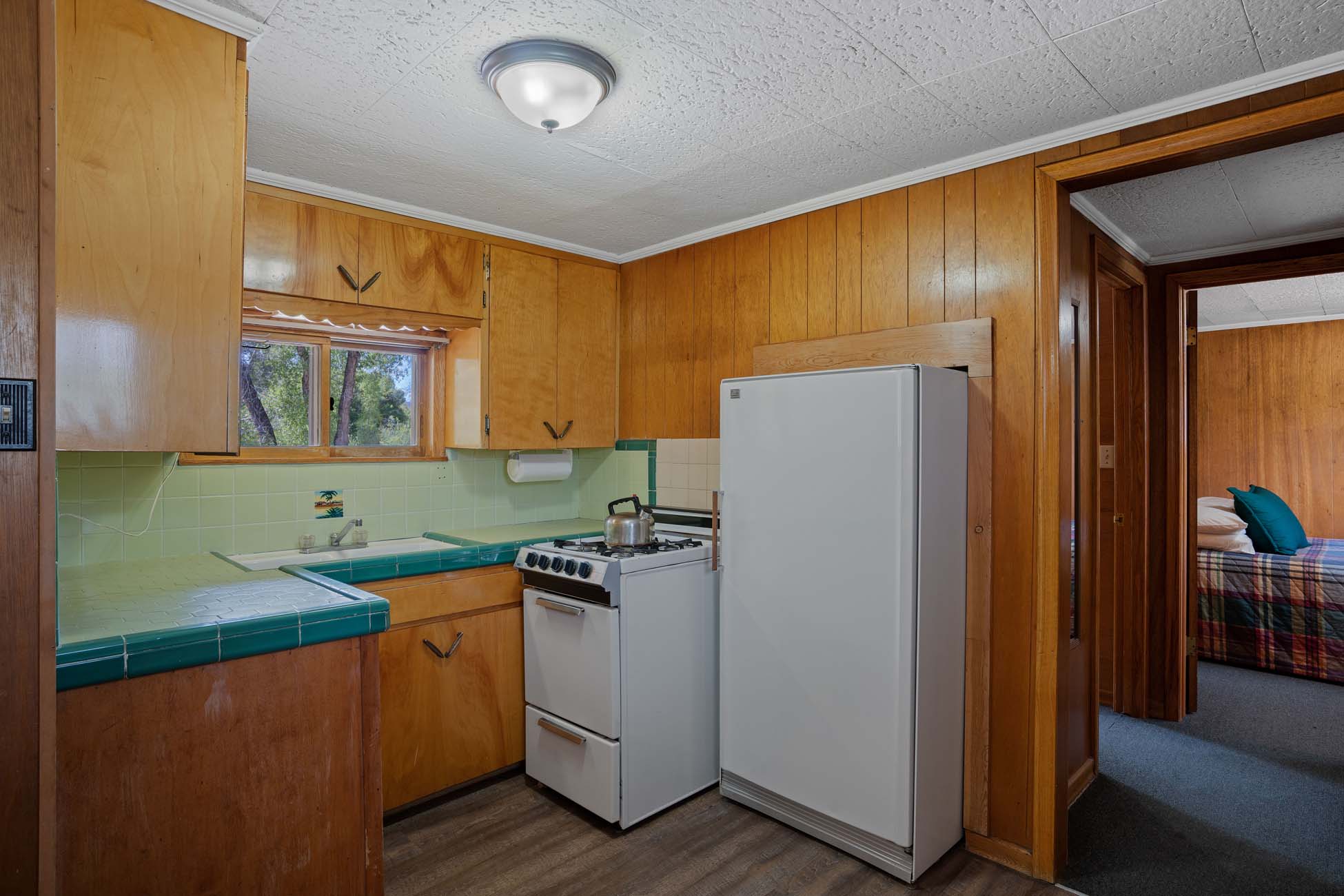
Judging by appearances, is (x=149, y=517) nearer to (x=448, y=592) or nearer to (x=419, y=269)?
(x=448, y=592)

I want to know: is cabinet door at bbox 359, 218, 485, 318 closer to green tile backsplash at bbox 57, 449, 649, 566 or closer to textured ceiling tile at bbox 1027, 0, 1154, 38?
green tile backsplash at bbox 57, 449, 649, 566

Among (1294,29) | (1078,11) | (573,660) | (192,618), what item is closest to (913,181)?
(1078,11)

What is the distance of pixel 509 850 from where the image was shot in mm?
2346

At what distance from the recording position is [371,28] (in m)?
1.64

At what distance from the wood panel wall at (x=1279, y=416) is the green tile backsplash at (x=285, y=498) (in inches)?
176

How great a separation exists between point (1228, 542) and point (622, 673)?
412 centimetres

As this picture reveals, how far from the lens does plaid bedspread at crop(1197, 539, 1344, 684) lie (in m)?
3.96

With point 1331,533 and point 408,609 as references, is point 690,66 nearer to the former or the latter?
point 408,609

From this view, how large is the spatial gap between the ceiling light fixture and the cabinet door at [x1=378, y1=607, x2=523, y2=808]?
1.83 meters

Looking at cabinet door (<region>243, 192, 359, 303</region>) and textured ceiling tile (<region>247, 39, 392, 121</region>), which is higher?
textured ceiling tile (<region>247, 39, 392, 121</region>)

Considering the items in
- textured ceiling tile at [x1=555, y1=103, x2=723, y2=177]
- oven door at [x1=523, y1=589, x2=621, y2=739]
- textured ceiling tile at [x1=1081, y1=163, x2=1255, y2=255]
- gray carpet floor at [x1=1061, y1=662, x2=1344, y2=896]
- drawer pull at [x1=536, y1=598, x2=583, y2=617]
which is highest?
textured ceiling tile at [x1=555, y1=103, x2=723, y2=177]

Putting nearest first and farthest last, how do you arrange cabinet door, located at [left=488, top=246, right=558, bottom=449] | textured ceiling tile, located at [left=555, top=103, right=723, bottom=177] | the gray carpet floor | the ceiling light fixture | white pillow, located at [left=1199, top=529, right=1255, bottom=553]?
the ceiling light fixture
textured ceiling tile, located at [left=555, top=103, right=723, bottom=177]
the gray carpet floor
cabinet door, located at [left=488, top=246, right=558, bottom=449]
white pillow, located at [left=1199, top=529, right=1255, bottom=553]

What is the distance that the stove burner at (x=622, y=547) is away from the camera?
8.64 feet

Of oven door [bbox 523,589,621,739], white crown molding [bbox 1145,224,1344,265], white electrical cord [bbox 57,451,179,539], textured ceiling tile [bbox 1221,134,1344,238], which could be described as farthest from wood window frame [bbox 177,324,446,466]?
white crown molding [bbox 1145,224,1344,265]
